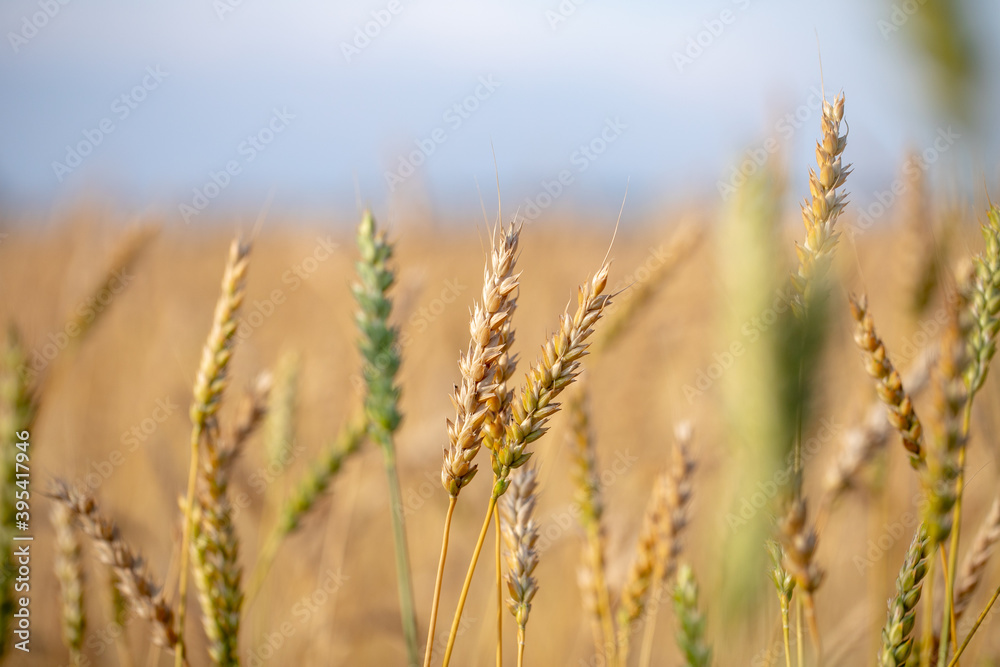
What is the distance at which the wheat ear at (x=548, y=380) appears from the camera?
75cm

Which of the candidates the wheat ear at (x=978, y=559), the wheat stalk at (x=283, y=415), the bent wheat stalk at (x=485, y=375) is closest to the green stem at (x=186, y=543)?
the bent wheat stalk at (x=485, y=375)

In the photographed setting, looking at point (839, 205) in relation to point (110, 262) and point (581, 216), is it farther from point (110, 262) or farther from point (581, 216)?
point (581, 216)

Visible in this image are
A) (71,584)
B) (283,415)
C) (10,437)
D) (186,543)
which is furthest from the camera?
(283,415)

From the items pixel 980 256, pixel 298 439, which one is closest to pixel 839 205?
pixel 980 256

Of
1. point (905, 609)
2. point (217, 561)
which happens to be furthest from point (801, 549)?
point (217, 561)

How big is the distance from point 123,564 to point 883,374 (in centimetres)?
129

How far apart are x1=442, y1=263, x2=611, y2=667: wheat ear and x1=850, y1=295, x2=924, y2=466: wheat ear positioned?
0.46m

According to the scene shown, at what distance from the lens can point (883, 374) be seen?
95 centimetres

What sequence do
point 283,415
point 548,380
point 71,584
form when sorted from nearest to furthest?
1. point 548,380
2. point 71,584
3. point 283,415

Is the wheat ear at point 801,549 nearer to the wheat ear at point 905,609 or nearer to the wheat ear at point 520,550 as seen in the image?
the wheat ear at point 905,609

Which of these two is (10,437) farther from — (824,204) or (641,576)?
(824,204)

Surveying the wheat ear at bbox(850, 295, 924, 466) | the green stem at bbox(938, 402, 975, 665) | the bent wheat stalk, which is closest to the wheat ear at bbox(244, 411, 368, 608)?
the bent wheat stalk

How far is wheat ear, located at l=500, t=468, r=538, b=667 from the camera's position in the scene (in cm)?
89

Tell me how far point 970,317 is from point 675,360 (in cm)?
208
